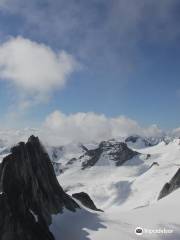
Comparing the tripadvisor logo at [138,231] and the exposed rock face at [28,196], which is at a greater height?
the exposed rock face at [28,196]

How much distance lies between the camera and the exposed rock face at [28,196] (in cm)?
6088

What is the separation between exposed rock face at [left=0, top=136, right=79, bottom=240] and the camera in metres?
60.9

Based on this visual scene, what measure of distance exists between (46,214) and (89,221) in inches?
368

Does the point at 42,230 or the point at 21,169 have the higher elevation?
the point at 21,169

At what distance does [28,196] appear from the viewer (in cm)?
7225

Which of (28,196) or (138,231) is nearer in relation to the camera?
(138,231)

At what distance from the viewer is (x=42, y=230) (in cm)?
6388

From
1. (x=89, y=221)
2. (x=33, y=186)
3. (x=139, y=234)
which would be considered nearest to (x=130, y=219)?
(x=89, y=221)

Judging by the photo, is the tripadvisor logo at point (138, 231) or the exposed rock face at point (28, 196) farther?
the tripadvisor logo at point (138, 231)

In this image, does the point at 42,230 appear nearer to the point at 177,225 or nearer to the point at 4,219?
the point at 4,219

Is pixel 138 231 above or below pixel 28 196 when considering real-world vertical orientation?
below

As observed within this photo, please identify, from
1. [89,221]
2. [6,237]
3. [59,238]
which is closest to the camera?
[6,237]

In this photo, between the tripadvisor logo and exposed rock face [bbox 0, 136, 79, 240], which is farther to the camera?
the tripadvisor logo

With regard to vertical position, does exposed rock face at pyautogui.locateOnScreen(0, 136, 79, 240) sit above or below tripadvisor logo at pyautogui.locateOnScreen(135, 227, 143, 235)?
above
